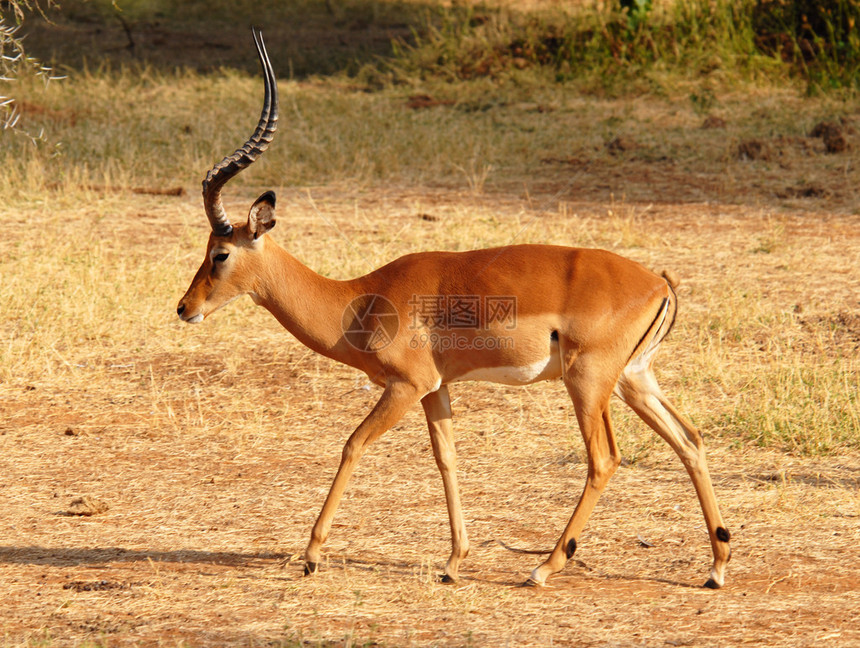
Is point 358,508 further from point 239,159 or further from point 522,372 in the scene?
point 239,159

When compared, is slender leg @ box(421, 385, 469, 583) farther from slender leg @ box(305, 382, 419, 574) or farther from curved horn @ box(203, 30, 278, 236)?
curved horn @ box(203, 30, 278, 236)

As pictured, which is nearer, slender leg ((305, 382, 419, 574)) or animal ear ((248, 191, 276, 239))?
slender leg ((305, 382, 419, 574))

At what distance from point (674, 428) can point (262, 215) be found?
1776mm

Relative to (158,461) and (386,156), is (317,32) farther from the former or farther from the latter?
(158,461)

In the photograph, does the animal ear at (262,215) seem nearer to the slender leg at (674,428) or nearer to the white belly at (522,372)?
the white belly at (522,372)

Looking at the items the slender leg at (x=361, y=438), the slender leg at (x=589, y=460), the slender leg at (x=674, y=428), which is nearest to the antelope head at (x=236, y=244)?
the slender leg at (x=361, y=438)

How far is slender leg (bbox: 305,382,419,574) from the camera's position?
163 inches

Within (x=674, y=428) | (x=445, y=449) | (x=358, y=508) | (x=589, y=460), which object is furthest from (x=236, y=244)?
(x=674, y=428)

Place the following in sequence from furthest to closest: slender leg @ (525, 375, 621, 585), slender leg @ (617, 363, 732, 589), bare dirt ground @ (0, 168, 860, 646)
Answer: slender leg @ (617, 363, 732, 589), slender leg @ (525, 375, 621, 585), bare dirt ground @ (0, 168, 860, 646)

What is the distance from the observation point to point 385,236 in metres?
9.01

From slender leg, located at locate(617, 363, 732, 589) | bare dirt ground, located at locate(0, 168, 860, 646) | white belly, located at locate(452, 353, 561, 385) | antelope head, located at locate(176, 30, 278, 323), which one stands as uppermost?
antelope head, located at locate(176, 30, 278, 323)

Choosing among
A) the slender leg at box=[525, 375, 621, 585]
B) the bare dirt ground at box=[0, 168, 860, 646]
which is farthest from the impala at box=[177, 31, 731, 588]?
the bare dirt ground at box=[0, 168, 860, 646]

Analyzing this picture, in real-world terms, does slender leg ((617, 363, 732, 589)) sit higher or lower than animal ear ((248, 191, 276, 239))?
lower

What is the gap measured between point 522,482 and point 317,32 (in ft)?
47.2
